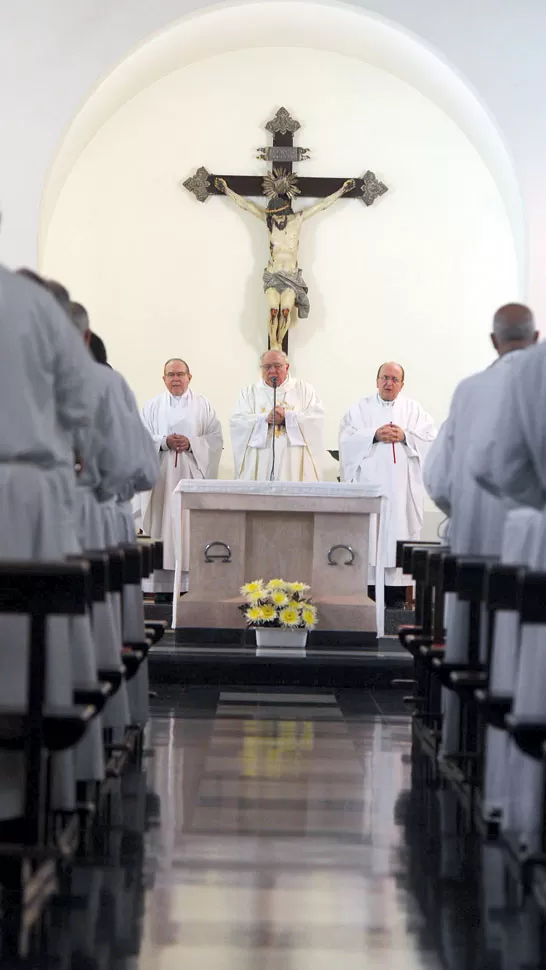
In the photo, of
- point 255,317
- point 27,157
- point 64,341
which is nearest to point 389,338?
point 255,317

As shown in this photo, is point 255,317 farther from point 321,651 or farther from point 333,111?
point 321,651

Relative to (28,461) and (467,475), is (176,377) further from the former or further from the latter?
(28,461)

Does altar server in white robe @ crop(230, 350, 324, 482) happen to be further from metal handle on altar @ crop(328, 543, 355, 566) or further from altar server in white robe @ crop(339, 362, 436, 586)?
metal handle on altar @ crop(328, 543, 355, 566)

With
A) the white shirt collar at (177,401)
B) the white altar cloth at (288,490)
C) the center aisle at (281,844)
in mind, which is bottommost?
the center aisle at (281,844)

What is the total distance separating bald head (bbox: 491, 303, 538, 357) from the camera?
502 centimetres

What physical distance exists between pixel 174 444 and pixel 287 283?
2.48m

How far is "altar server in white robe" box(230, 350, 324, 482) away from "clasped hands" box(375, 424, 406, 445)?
592mm

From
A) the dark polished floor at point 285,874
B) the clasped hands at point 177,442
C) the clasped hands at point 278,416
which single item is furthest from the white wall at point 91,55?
the dark polished floor at point 285,874

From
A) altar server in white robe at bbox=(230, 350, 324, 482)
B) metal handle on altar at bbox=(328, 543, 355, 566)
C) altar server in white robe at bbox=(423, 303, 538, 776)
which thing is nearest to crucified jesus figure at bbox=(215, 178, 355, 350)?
altar server in white robe at bbox=(230, 350, 324, 482)

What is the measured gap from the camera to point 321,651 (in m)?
8.16

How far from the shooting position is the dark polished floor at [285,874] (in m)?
2.97

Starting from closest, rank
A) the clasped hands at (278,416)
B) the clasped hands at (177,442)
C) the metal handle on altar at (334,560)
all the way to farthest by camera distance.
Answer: the metal handle on altar at (334,560), the clasped hands at (278,416), the clasped hands at (177,442)

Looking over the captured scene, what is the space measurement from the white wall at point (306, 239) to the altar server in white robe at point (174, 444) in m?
1.38

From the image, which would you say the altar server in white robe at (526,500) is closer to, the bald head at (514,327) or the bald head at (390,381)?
the bald head at (514,327)
